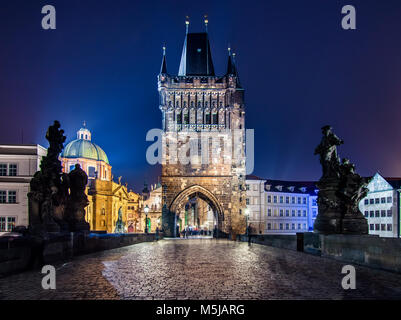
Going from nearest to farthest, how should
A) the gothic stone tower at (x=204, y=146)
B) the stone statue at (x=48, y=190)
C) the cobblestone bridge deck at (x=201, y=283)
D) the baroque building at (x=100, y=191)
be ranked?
the cobblestone bridge deck at (x=201, y=283)
the stone statue at (x=48, y=190)
the gothic stone tower at (x=204, y=146)
the baroque building at (x=100, y=191)

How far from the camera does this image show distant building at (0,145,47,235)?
118 ft

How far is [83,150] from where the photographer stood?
6819 centimetres

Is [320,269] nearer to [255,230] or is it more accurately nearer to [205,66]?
[205,66]

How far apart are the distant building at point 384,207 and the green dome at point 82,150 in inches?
1981

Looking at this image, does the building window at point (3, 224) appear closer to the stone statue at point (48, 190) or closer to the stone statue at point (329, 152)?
the stone statue at point (48, 190)

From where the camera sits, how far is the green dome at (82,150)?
6781cm

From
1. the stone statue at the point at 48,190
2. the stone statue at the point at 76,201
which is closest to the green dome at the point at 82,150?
the stone statue at the point at 76,201

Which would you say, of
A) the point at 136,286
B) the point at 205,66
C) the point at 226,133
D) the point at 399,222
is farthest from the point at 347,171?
the point at 399,222

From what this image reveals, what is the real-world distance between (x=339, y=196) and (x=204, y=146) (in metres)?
26.9

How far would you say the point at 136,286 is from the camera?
22.0ft

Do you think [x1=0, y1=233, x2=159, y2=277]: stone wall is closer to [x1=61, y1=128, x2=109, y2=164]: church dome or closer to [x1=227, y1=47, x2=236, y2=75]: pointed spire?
[x1=227, y1=47, x2=236, y2=75]: pointed spire

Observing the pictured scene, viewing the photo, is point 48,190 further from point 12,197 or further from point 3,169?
point 3,169

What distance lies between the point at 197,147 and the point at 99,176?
3761cm

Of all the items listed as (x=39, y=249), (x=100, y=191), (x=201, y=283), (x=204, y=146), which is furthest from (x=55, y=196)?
(x=100, y=191)
